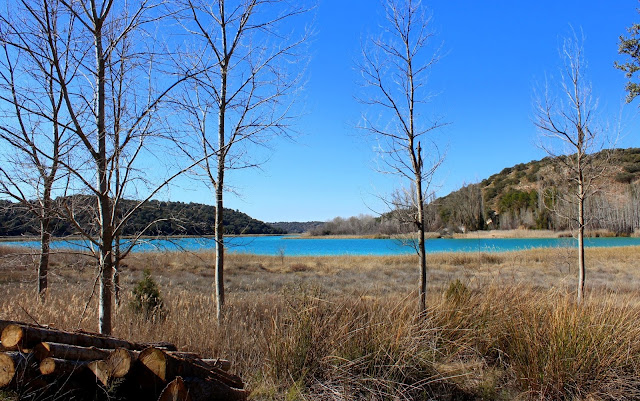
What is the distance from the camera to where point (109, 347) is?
11.6 ft

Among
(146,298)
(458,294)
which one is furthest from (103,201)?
(458,294)

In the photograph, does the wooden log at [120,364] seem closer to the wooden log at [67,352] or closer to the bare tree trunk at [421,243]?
the wooden log at [67,352]

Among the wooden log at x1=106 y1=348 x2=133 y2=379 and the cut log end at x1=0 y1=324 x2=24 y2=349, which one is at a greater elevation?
the cut log end at x1=0 y1=324 x2=24 y2=349

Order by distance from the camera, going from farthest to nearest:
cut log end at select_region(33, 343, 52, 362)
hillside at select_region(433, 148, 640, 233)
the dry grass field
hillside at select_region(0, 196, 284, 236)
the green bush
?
1. hillside at select_region(433, 148, 640, 233)
2. the green bush
3. hillside at select_region(0, 196, 284, 236)
4. the dry grass field
5. cut log end at select_region(33, 343, 52, 362)

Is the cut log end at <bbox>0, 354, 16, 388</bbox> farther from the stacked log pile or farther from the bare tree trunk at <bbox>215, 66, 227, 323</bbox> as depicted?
the bare tree trunk at <bbox>215, 66, 227, 323</bbox>

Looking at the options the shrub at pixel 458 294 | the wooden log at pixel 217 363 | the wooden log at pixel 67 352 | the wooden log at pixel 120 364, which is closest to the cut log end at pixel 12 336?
the wooden log at pixel 67 352

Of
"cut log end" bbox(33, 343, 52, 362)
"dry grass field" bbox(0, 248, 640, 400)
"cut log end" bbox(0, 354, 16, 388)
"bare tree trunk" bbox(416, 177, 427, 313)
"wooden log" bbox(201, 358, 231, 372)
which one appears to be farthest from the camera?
"bare tree trunk" bbox(416, 177, 427, 313)

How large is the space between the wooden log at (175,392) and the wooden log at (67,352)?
70 cm

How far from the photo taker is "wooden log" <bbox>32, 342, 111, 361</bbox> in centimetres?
302

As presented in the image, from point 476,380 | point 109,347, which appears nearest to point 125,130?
point 109,347

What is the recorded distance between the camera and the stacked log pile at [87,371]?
9.49 ft

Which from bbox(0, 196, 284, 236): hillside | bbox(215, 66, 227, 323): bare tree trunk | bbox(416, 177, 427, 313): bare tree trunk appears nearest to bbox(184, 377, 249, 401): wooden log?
bbox(0, 196, 284, 236): hillside

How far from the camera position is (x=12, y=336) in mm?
3043

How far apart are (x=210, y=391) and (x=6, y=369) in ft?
4.56
